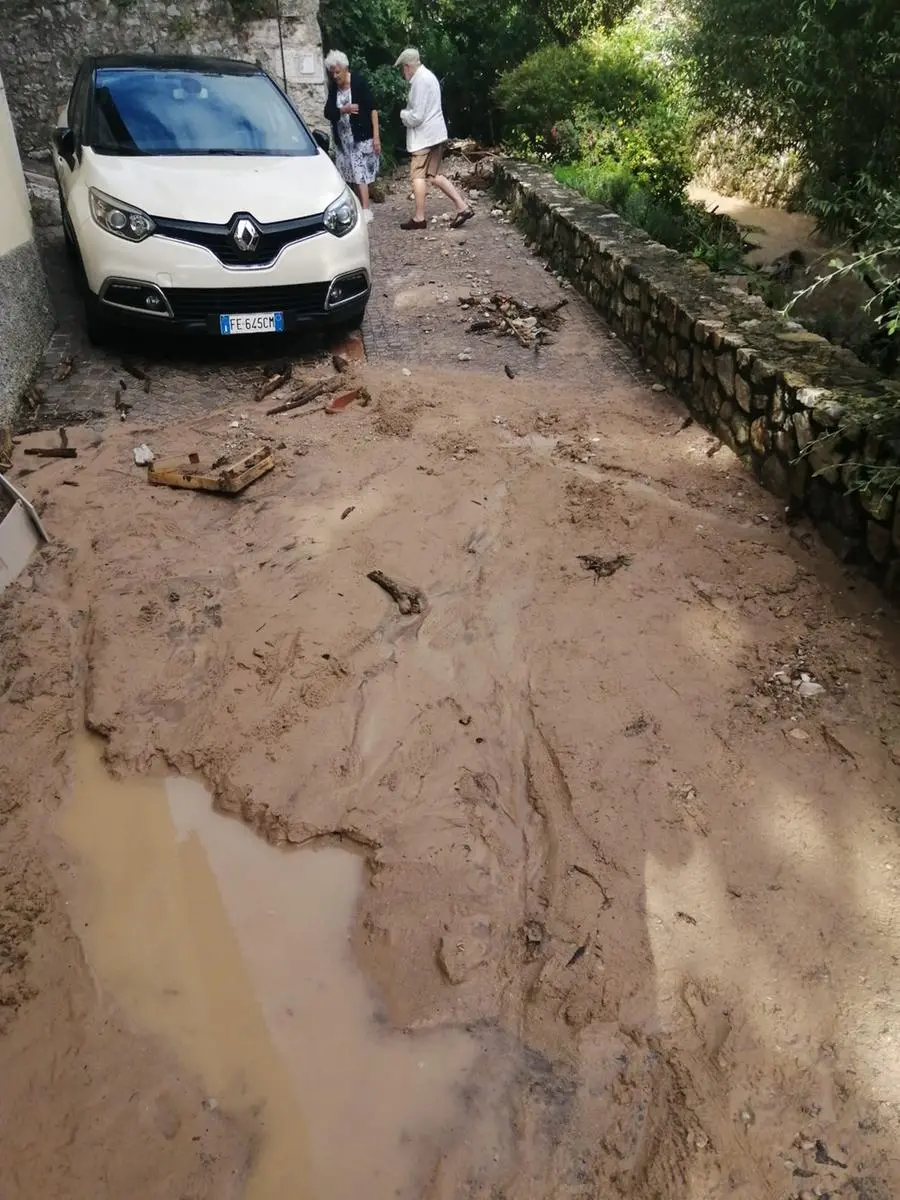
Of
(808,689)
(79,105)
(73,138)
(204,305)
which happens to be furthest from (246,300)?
(808,689)

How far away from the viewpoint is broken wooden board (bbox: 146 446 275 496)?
4.83 m

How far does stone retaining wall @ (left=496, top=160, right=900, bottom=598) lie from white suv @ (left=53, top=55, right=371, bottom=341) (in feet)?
7.07

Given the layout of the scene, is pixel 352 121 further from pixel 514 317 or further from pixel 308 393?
pixel 308 393

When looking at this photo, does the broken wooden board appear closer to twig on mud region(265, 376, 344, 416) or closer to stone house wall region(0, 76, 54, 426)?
twig on mud region(265, 376, 344, 416)

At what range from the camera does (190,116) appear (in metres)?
6.57

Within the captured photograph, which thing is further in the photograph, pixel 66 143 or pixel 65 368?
pixel 66 143

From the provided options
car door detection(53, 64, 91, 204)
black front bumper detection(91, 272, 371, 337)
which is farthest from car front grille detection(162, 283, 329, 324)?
car door detection(53, 64, 91, 204)

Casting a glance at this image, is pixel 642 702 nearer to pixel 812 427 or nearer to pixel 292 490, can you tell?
pixel 812 427

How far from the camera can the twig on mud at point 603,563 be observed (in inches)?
164

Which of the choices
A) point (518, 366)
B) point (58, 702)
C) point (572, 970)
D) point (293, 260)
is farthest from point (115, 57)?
point (572, 970)

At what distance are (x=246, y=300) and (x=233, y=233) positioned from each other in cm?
43

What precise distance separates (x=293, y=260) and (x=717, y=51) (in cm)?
453

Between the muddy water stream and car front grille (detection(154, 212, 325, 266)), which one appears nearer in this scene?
the muddy water stream

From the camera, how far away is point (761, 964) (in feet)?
8.32
